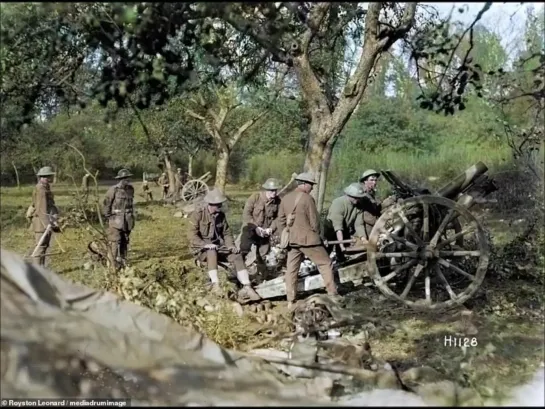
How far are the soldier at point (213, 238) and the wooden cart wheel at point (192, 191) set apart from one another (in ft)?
58.7

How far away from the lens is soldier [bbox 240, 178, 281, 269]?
1028 cm

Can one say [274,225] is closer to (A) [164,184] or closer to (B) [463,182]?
(B) [463,182]

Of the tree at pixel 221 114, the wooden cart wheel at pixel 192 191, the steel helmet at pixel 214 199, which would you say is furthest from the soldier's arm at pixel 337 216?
the wooden cart wheel at pixel 192 191

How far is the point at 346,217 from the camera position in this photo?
9.70m

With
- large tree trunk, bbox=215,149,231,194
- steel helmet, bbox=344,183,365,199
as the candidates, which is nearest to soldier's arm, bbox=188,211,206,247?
steel helmet, bbox=344,183,365,199

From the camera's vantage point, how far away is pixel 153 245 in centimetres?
1734

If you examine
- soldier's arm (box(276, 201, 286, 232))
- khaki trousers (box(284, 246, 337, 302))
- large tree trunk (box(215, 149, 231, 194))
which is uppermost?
large tree trunk (box(215, 149, 231, 194))

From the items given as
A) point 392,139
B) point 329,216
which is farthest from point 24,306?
point 392,139

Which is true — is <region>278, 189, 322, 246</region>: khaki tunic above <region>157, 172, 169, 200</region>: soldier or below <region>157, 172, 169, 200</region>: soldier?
below

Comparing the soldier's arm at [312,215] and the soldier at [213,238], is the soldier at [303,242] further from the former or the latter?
the soldier at [213,238]

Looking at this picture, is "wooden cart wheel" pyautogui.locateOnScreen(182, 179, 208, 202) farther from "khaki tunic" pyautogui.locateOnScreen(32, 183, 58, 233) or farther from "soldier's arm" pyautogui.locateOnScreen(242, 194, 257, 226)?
"soldier's arm" pyautogui.locateOnScreen(242, 194, 257, 226)

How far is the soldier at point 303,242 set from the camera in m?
A: 8.92

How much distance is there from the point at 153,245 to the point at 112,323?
40.7ft

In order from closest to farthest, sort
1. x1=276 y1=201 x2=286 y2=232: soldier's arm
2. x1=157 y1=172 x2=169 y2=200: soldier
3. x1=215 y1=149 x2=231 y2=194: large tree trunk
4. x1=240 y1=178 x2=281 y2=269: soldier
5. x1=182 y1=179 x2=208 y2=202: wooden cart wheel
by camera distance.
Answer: x1=276 y1=201 x2=286 y2=232: soldier's arm, x1=240 y1=178 x2=281 y2=269: soldier, x1=215 y1=149 x2=231 y2=194: large tree trunk, x1=182 y1=179 x2=208 y2=202: wooden cart wheel, x1=157 y1=172 x2=169 y2=200: soldier
